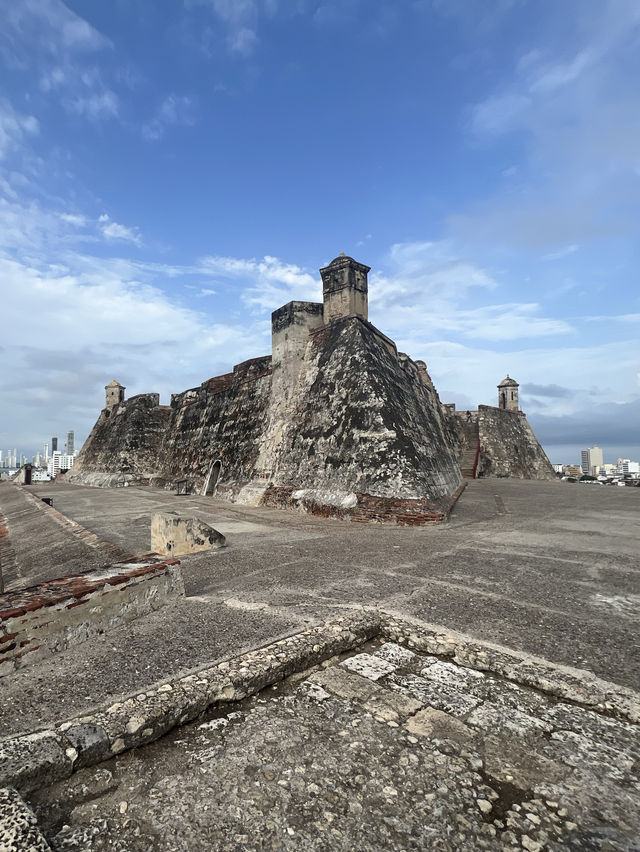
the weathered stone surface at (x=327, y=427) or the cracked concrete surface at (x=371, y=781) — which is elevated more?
the weathered stone surface at (x=327, y=427)

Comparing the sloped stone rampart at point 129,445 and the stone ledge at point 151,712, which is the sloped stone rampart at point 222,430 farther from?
the stone ledge at point 151,712

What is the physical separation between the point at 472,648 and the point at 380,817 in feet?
4.45

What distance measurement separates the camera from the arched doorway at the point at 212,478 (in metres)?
16.1

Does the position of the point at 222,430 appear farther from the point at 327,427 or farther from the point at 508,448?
the point at 508,448

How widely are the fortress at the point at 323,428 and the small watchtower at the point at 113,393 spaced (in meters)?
10.0

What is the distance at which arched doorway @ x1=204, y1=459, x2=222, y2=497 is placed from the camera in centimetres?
1615

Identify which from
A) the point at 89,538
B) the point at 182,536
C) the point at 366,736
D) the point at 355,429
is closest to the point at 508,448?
the point at 355,429

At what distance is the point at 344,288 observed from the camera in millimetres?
12891

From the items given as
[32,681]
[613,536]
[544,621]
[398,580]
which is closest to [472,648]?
[544,621]

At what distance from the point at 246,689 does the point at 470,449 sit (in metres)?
29.5

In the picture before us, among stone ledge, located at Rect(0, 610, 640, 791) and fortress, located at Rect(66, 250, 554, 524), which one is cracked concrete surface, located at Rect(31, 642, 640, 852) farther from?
fortress, located at Rect(66, 250, 554, 524)

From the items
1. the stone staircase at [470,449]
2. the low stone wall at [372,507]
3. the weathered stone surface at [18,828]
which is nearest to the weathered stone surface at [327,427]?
the low stone wall at [372,507]

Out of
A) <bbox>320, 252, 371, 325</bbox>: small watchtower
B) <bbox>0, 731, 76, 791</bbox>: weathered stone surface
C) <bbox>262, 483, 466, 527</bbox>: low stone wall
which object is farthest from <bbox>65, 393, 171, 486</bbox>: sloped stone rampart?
<bbox>0, 731, 76, 791</bbox>: weathered stone surface

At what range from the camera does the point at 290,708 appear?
212 cm
